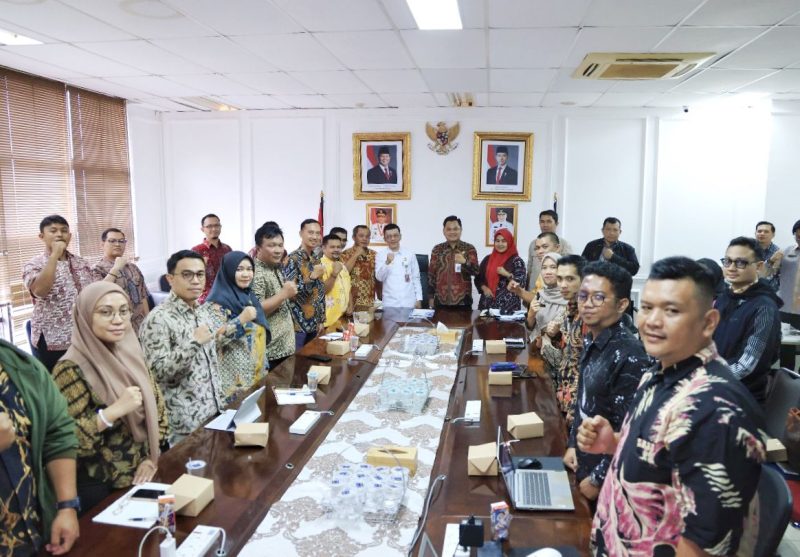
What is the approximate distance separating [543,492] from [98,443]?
63.4 inches

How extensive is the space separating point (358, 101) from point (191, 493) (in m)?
5.75

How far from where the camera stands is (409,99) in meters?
6.61

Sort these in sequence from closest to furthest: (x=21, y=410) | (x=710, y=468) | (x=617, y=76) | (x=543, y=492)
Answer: (x=710, y=468), (x=21, y=410), (x=543, y=492), (x=617, y=76)

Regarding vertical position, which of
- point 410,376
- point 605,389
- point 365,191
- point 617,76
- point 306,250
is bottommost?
point 410,376

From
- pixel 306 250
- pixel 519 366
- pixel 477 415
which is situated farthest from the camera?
pixel 306 250

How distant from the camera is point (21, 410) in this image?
1.69 meters

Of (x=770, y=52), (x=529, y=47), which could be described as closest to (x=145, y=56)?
(x=529, y=47)

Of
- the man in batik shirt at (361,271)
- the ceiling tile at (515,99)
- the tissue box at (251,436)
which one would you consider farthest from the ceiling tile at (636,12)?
the tissue box at (251,436)

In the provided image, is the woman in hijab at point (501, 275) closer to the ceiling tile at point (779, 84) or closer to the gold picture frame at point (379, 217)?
the gold picture frame at point (379, 217)

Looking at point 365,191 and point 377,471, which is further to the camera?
point 365,191

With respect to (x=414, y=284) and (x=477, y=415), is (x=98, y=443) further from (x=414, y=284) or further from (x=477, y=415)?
(x=414, y=284)

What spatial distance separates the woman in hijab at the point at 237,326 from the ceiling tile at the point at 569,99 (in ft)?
14.3

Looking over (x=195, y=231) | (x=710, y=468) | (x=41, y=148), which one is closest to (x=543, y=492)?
(x=710, y=468)

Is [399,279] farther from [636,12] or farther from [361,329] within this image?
[636,12]
